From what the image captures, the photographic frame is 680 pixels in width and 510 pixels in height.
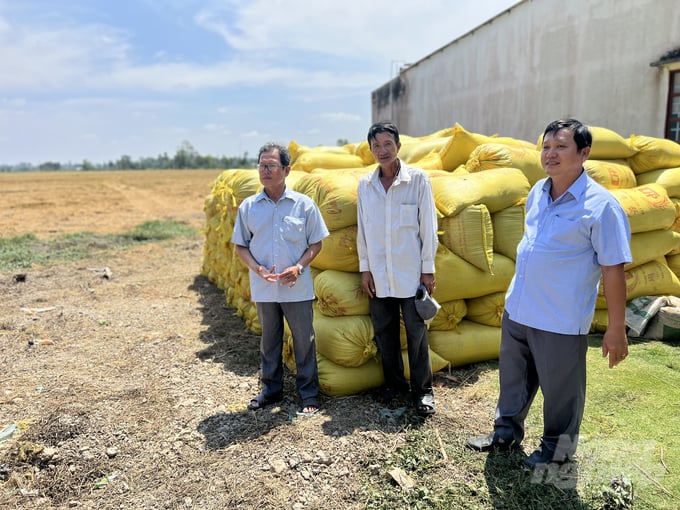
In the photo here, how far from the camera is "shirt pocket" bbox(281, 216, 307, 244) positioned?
2826 millimetres

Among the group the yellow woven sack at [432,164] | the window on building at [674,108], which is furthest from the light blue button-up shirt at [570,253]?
the window on building at [674,108]

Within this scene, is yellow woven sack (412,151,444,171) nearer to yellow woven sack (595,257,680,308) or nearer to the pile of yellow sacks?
the pile of yellow sacks

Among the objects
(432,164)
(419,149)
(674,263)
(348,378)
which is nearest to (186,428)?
(348,378)

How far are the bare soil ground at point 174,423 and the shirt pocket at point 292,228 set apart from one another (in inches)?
42.1

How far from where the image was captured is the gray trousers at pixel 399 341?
2740 millimetres

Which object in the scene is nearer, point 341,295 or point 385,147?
point 385,147

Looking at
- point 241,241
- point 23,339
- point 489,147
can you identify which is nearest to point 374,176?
point 241,241

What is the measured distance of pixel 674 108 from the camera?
293 inches

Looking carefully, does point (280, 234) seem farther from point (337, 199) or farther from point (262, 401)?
point (262, 401)

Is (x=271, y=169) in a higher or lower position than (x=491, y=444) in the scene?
higher

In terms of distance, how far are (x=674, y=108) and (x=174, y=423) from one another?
836cm

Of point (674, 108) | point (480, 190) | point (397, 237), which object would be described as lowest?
point (397, 237)

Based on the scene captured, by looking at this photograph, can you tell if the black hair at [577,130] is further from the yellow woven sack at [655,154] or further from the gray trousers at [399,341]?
the yellow woven sack at [655,154]

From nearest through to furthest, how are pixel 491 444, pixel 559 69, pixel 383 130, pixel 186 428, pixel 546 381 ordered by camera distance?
1. pixel 546 381
2. pixel 491 444
3. pixel 383 130
4. pixel 186 428
5. pixel 559 69
